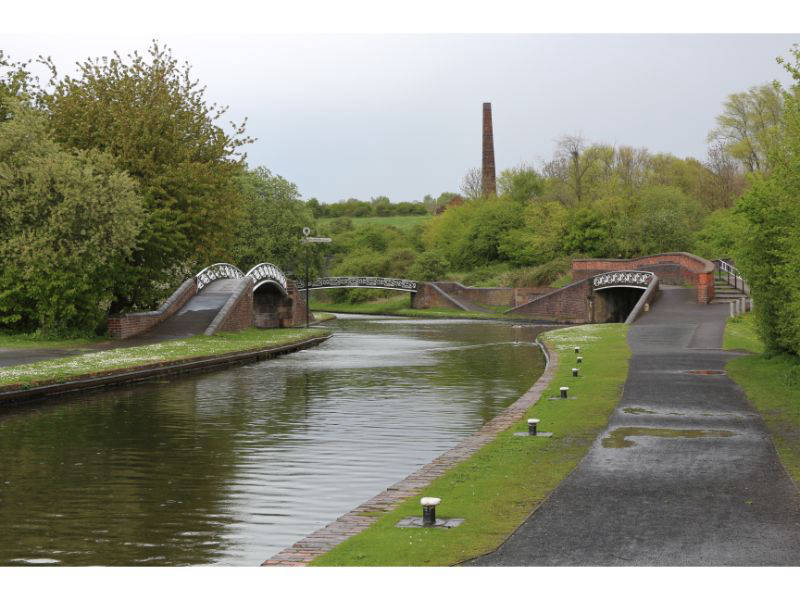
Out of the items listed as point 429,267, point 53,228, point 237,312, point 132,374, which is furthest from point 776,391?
point 429,267

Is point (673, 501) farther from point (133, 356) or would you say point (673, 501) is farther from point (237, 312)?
point (237, 312)

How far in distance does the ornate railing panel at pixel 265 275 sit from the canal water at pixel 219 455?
18.9 meters

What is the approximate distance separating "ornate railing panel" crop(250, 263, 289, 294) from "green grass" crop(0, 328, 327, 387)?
790 centimetres

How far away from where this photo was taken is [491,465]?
37.0 ft

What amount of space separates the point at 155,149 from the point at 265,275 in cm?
1276

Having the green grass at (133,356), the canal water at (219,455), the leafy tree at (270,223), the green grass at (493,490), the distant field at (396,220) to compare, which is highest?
the distant field at (396,220)

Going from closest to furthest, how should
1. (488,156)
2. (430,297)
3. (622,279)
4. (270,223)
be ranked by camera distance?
1. (622,279)
2. (270,223)
3. (430,297)
4. (488,156)

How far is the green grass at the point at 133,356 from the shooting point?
65.6ft

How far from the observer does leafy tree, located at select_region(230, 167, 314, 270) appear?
6906cm

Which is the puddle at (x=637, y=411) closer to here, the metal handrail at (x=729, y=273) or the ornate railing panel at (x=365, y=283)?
the metal handrail at (x=729, y=273)

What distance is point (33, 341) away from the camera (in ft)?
97.4

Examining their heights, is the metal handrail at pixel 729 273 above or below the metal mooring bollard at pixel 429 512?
above

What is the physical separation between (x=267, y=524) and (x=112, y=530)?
1.52 meters

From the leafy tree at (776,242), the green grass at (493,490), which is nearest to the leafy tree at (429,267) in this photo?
the leafy tree at (776,242)
